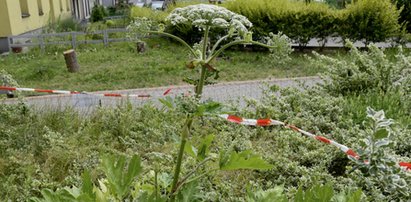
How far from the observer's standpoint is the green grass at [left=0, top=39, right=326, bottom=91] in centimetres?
932

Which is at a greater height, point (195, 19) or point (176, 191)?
point (195, 19)

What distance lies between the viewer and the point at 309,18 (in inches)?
488

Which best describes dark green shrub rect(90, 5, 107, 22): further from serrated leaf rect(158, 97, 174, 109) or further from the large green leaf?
serrated leaf rect(158, 97, 174, 109)

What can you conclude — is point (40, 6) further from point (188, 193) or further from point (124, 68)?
point (188, 193)

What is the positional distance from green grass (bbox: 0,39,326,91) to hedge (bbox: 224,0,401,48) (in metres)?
0.96

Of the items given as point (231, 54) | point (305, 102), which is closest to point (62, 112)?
point (305, 102)

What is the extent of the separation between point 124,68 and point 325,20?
600cm

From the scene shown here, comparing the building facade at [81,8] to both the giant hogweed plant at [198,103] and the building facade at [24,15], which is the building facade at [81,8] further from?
the giant hogweed plant at [198,103]

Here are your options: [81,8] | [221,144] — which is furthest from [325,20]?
[81,8]

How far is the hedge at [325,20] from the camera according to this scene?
12062mm

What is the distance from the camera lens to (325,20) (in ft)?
40.4

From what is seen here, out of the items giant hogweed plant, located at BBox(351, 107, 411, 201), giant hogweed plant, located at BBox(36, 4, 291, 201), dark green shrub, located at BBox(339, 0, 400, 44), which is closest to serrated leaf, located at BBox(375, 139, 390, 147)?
giant hogweed plant, located at BBox(351, 107, 411, 201)

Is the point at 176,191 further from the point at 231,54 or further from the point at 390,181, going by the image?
the point at 231,54

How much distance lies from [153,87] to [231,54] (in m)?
3.76
